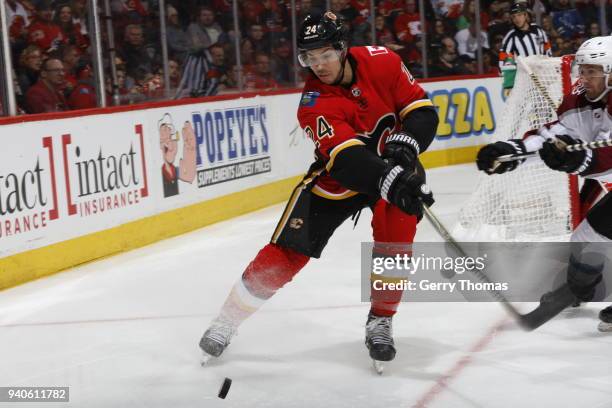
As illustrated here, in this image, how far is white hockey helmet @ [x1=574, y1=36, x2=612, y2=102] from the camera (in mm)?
2721

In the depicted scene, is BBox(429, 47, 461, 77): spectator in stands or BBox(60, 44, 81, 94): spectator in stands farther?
BBox(429, 47, 461, 77): spectator in stands

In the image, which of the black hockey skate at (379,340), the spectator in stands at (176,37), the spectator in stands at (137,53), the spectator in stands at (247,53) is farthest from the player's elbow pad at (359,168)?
the spectator in stands at (247,53)

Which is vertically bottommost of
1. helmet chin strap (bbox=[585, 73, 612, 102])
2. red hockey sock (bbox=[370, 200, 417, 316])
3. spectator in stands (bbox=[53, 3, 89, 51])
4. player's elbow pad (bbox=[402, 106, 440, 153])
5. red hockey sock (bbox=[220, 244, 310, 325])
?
red hockey sock (bbox=[220, 244, 310, 325])

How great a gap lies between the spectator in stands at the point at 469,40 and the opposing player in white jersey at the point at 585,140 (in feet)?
18.7

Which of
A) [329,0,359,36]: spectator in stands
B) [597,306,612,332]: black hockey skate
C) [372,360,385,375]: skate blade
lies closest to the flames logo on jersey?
[372,360,385,375]: skate blade

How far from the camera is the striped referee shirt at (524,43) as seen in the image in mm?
6719

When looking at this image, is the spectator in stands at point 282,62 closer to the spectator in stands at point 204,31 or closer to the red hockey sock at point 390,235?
the spectator in stands at point 204,31

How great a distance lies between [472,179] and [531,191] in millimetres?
2536

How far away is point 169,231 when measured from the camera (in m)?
5.27

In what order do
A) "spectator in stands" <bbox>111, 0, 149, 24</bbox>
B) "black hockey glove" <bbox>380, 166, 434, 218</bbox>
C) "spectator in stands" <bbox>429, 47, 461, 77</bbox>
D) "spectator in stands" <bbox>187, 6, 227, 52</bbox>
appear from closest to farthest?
"black hockey glove" <bbox>380, 166, 434, 218</bbox>, "spectator in stands" <bbox>111, 0, 149, 24</bbox>, "spectator in stands" <bbox>187, 6, 227, 52</bbox>, "spectator in stands" <bbox>429, 47, 461, 77</bbox>

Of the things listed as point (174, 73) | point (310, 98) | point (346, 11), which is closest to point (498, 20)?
point (346, 11)

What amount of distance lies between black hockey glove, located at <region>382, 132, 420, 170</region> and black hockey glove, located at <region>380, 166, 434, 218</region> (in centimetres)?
5

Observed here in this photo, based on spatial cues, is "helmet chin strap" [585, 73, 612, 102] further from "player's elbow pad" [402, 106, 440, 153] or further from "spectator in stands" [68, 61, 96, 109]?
"spectator in stands" [68, 61, 96, 109]

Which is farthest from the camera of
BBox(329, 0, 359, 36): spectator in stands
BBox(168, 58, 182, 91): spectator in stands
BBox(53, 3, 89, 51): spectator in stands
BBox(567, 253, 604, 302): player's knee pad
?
BBox(329, 0, 359, 36): spectator in stands
